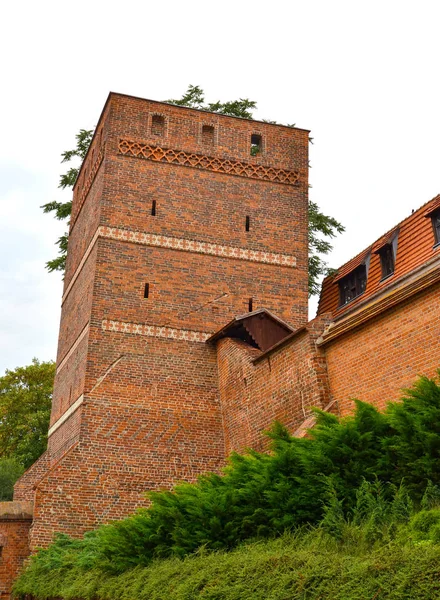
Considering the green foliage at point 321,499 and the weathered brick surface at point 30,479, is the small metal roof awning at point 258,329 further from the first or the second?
the green foliage at point 321,499

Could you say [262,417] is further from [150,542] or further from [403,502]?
[403,502]

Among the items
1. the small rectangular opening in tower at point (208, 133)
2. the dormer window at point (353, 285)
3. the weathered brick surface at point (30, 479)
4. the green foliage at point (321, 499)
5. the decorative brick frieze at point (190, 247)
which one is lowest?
the green foliage at point (321, 499)

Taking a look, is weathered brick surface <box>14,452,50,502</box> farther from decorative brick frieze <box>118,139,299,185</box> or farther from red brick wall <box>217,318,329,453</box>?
decorative brick frieze <box>118,139,299,185</box>

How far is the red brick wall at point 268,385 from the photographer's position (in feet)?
46.8

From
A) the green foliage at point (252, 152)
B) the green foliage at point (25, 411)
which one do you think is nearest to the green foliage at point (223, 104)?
the green foliage at point (252, 152)

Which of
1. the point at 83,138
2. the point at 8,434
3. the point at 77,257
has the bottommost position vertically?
the point at 8,434

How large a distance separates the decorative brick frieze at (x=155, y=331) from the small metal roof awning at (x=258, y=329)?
2.55 feet

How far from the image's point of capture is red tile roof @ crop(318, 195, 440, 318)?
50.8 ft

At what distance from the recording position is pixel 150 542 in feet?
37.1

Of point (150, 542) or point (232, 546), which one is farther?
point (150, 542)

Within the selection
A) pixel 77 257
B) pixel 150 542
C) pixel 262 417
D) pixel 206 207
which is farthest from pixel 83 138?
pixel 150 542

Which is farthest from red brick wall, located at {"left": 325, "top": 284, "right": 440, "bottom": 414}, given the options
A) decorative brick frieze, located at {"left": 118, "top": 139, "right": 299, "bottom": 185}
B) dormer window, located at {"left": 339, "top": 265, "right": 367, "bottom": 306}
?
decorative brick frieze, located at {"left": 118, "top": 139, "right": 299, "bottom": 185}

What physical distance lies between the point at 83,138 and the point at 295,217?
9.17 metres

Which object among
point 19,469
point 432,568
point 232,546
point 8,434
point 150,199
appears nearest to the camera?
point 432,568
